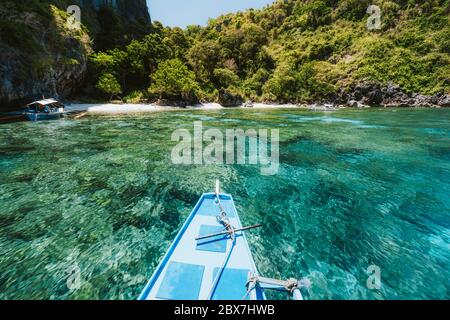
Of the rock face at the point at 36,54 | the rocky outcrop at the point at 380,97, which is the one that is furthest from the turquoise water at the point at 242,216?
the rocky outcrop at the point at 380,97

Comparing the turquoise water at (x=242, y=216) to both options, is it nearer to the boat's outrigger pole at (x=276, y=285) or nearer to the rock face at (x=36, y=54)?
the boat's outrigger pole at (x=276, y=285)

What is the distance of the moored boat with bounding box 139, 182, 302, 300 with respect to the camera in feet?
17.6

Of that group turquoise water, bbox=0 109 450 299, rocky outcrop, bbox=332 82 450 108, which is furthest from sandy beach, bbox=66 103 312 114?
rocky outcrop, bbox=332 82 450 108

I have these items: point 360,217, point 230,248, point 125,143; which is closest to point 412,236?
point 360,217

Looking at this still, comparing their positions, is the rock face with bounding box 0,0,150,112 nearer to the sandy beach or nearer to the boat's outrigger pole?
the sandy beach

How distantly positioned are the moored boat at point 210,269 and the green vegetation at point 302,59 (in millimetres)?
55988

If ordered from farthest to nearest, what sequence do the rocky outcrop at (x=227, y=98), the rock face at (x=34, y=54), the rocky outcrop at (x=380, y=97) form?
the rocky outcrop at (x=227, y=98), the rocky outcrop at (x=380, y=97), the rock face at (x=34, y=54)

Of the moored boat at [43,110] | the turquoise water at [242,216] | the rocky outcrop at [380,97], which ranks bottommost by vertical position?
the turquoise water at [242,216]

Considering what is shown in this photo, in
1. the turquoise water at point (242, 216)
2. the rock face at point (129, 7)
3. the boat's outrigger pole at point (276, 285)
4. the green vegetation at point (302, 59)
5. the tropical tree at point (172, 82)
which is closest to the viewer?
the boat's outrigger pole at point (276, 285)

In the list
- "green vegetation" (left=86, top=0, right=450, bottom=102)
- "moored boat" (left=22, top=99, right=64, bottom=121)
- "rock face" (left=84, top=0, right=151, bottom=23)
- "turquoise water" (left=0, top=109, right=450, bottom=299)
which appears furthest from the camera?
"rock face" (left=84, top=0, right=151, bottom=23)

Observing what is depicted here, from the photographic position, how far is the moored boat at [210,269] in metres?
5.37

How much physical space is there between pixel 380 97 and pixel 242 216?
82258 mm

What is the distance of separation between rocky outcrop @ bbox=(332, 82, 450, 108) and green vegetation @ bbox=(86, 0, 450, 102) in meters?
1.94

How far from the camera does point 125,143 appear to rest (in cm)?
2298
